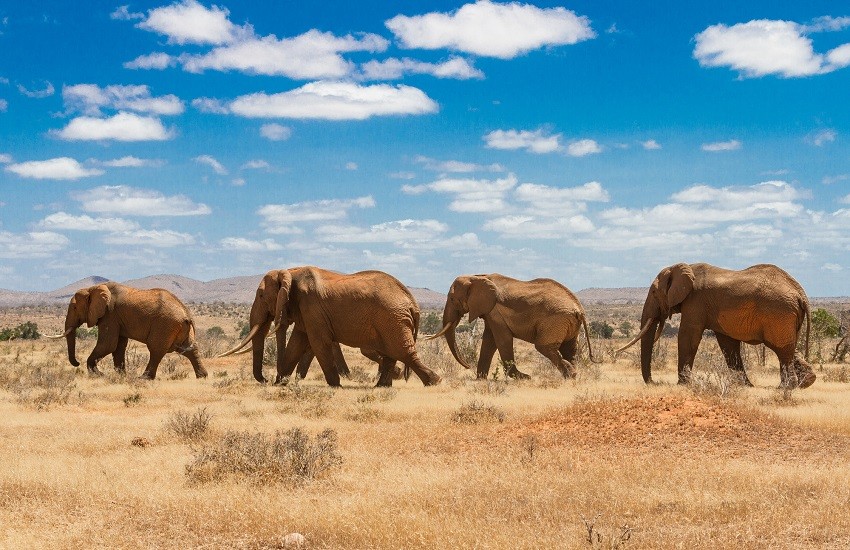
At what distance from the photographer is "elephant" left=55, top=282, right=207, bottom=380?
2462 centimetres

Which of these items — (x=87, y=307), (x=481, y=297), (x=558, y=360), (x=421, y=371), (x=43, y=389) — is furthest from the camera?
(x=87, y=307)

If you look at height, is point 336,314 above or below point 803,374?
above

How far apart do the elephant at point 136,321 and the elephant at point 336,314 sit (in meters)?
4.15

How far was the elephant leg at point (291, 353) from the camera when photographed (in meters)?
21.8

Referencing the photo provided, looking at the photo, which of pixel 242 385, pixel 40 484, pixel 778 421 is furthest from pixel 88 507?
pixel 242 385

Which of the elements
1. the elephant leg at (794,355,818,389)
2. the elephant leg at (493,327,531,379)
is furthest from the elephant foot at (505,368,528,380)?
the elephant leg at (794,355,818,389)

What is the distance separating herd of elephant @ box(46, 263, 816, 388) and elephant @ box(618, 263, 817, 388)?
2cm

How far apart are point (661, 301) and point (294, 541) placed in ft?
51.4

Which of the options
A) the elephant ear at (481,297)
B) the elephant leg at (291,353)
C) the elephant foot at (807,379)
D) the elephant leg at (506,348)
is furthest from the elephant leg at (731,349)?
the elephant leg at (291,353)

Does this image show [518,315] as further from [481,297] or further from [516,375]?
[516,375]

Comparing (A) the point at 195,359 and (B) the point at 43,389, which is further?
(A) the point at 195,359

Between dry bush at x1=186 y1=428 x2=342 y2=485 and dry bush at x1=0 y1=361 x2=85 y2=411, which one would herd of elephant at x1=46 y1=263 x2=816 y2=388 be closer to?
dry bush at x1=0 y1=361 x2=85 y2=411

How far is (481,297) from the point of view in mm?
24281

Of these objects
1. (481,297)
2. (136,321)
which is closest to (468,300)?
(481,297)
